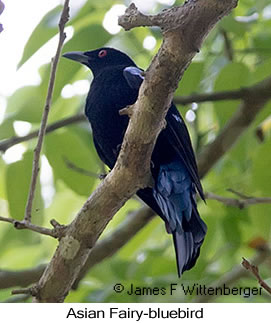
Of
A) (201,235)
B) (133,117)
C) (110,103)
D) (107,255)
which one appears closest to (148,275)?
(107,255)

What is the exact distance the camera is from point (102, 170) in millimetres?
3402

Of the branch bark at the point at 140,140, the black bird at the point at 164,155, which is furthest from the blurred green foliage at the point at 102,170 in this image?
the branch bark at the point at 140,140

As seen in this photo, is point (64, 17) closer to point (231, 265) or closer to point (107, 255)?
point (107, 255)

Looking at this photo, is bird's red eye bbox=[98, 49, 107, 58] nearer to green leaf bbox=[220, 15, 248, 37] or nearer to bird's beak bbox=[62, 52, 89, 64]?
bird's beak bbox=[62, 52, 89, 64]

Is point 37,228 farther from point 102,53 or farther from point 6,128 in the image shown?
point 102,53

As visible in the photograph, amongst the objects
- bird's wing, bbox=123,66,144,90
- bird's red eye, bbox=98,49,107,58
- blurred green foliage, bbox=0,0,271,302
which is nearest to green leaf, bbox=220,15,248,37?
blurred green foliage, bbox=0,0,271,302

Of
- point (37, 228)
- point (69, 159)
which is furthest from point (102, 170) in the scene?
point (37, 228)

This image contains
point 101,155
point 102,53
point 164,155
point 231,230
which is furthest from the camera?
point 102,53

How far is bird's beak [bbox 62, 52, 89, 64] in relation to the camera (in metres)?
3.22

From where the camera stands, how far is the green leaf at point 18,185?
2.92 meters

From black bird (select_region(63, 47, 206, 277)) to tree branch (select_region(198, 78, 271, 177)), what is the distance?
43 cm

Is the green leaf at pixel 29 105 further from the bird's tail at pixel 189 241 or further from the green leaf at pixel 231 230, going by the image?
the green leaf at pixel 231 230

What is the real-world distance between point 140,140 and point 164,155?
768 mm

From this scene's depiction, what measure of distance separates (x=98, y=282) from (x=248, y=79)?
1183 mm
